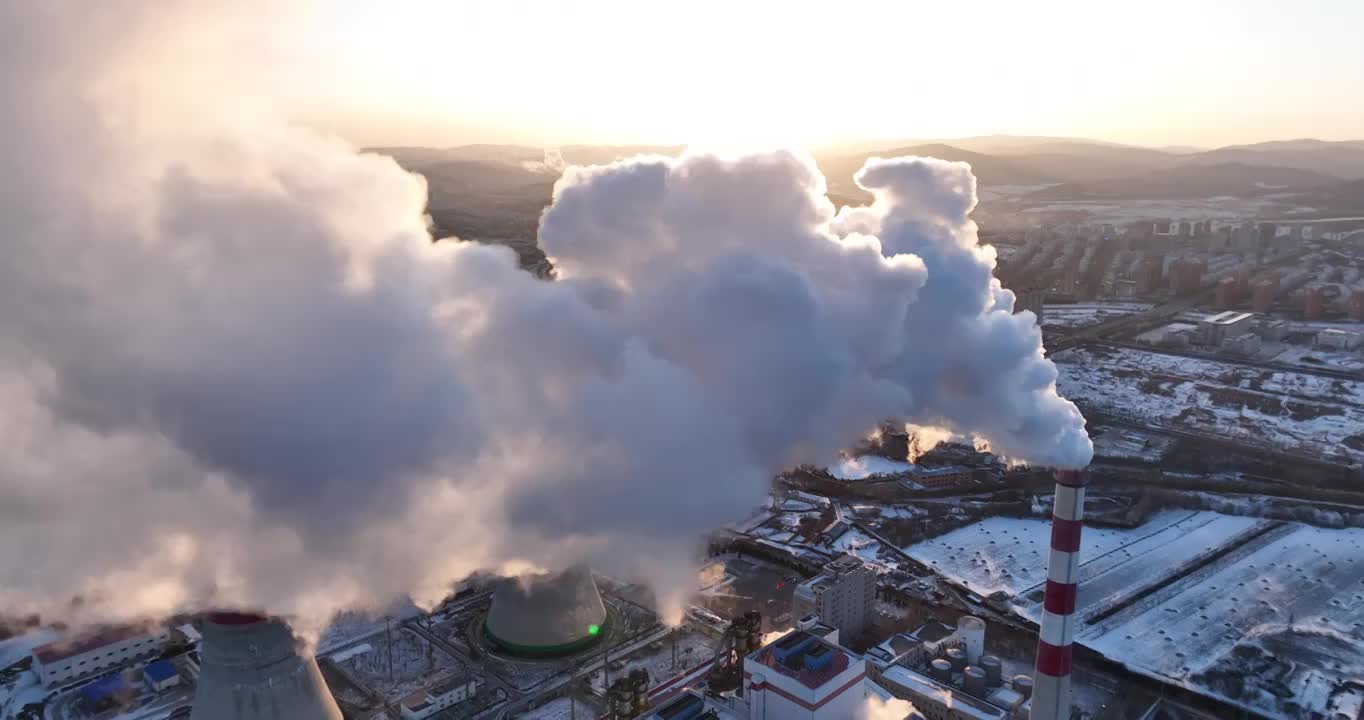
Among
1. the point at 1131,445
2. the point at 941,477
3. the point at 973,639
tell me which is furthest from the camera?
the point at 1131,445

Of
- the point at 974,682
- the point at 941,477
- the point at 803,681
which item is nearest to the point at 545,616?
the point at 803,681

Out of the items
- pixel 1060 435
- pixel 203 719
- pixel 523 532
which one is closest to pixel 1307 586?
pixel 1060 435

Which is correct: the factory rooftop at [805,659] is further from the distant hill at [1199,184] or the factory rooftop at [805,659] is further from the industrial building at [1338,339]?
the distant hill at [1199,184]

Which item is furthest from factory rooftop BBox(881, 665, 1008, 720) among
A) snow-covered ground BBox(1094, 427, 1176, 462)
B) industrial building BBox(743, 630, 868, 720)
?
snow-covered ground BBox(1094, 427, 1176, 462)

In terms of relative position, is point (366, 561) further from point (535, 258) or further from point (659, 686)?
point (535, 258)

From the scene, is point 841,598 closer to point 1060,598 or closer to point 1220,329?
point 1060,598

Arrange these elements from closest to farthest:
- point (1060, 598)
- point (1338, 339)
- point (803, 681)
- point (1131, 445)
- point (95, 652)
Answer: point (1060, 598), point (803, 681), point (95, 652), point (1131, 445), point (1338, 339)

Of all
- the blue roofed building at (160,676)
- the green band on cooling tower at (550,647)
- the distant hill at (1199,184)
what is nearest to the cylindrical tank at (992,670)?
the green band on cooling tower at (550,647)
